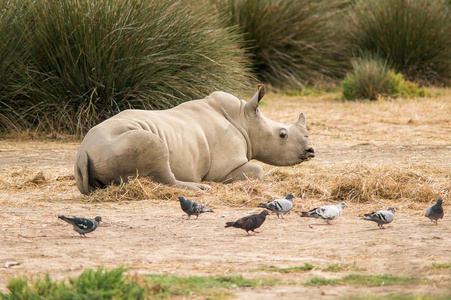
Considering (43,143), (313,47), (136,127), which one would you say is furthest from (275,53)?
(136,127)

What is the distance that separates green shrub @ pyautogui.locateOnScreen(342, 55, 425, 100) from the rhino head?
7.74 metres

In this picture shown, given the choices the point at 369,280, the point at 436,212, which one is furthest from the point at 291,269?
the point at 436,212

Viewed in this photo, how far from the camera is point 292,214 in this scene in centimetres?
549

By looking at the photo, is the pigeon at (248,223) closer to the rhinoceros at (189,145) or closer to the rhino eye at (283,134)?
the rhinoceros at (189,145)

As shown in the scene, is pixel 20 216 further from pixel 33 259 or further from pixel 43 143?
pixel 43 143

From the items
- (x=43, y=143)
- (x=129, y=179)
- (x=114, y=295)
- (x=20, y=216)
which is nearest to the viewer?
(x=114, y=295)

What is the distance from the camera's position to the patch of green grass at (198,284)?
311cm

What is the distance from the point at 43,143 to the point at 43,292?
6963mm

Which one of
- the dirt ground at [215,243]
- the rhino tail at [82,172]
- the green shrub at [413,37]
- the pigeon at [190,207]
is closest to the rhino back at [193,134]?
the rhino tail at [82,172]

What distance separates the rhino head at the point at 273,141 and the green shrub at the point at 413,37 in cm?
1020

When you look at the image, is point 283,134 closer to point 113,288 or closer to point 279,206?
point 279,206

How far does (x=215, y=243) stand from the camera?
4.39m

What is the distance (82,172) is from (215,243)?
196 centimetres

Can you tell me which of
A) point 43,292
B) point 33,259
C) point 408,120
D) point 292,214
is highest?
point 43,292
